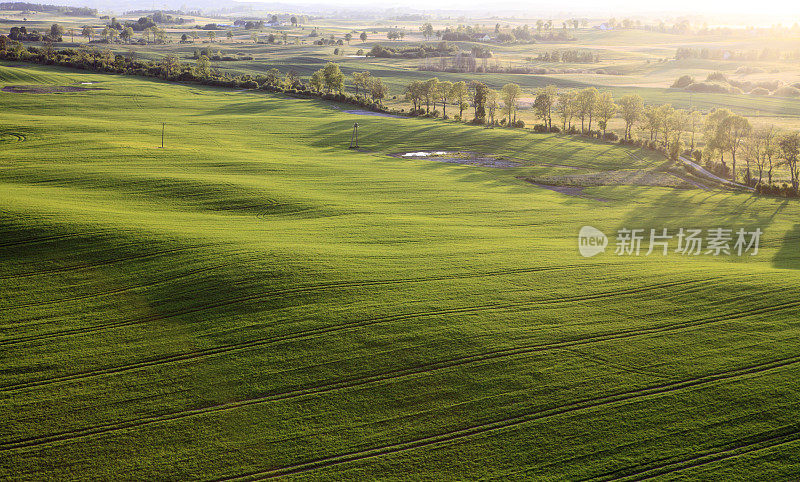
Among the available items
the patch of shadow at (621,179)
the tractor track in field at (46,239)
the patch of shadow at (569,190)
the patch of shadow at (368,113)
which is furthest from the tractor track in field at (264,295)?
the patch of shadow at (368,113)

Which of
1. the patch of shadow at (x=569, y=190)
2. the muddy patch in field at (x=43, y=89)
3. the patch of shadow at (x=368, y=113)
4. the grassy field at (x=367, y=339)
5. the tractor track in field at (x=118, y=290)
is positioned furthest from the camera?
the patch of shadow at (x=368, y=113)

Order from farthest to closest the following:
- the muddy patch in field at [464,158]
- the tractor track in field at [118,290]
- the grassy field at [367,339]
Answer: the muddy patch in field at [464,158]
the tractor track in field at [118,290]
the grassy field at [367,339]

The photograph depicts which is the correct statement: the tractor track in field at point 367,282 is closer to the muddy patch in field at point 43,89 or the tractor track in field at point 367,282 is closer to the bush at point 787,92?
the muddy patch in field at point 43,89

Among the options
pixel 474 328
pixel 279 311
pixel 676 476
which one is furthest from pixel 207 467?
pixel 676 476

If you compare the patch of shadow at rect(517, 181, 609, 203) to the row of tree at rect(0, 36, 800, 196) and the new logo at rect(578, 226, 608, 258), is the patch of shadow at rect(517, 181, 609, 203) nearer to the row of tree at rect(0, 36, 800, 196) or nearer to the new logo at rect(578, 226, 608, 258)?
the new logo at rect(578, 226, 608, 258)

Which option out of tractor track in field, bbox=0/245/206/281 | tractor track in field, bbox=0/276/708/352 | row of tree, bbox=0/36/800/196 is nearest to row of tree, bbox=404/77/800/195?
row of tree, bbox=0/36/800/196

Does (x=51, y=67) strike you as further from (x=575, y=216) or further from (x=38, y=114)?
(x=575, y=216)
